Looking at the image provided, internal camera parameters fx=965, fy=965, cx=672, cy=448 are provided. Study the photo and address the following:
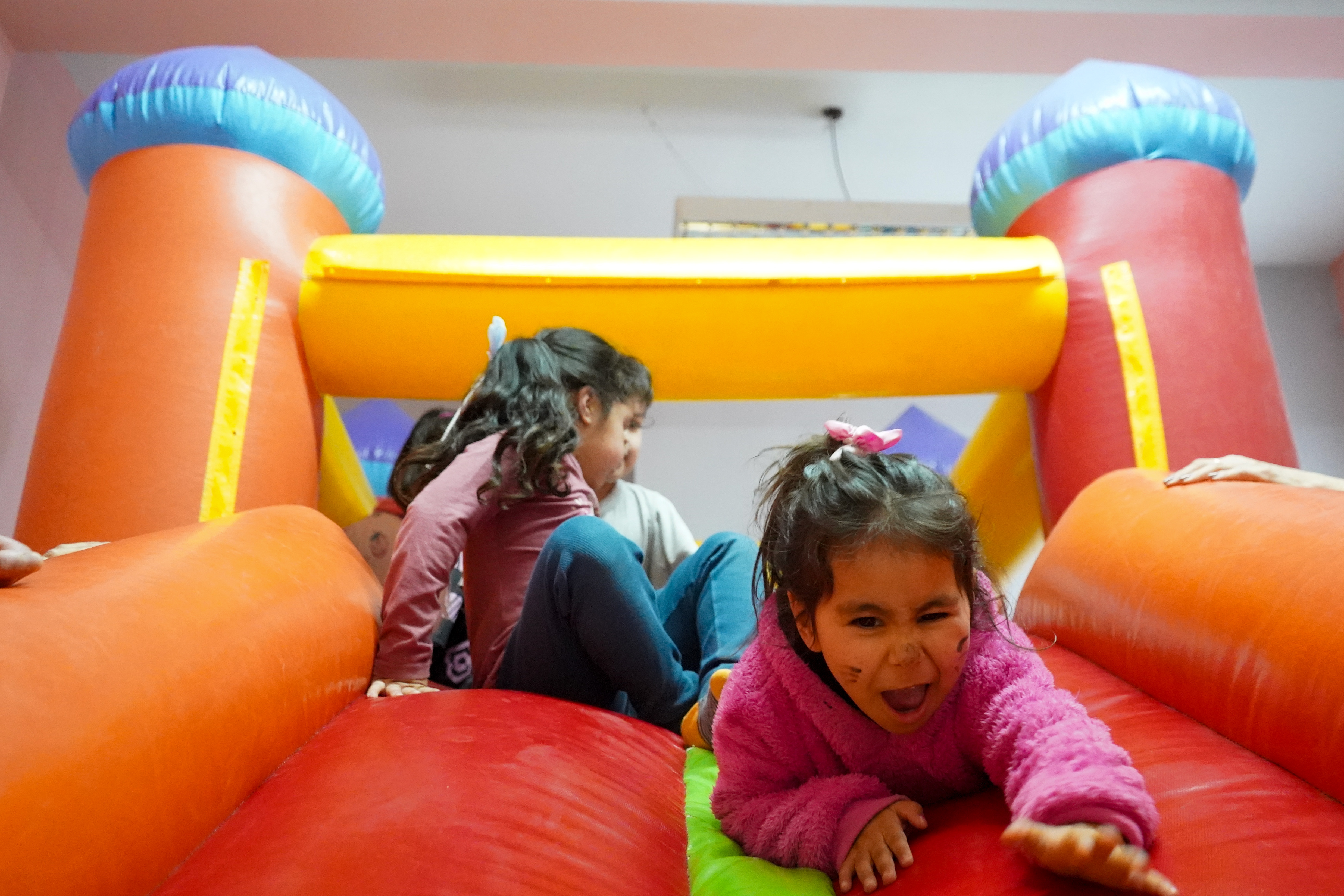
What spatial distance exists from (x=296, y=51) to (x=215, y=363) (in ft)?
4.22

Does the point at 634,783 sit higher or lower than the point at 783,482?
lower

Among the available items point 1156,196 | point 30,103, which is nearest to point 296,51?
point 30,103

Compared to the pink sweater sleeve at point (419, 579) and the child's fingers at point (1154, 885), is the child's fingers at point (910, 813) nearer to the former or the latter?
the child's fingers at point (1154, 885)

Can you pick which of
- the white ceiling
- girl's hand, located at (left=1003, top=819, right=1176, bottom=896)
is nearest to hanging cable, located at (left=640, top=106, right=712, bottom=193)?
the white ceiling

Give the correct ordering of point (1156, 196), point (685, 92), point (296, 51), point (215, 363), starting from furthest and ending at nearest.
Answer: point (685, 92)
point (296, 51)
point (1156, 196)
point (215, 363)

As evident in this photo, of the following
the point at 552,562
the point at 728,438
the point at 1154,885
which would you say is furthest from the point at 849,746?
the point at 728,438

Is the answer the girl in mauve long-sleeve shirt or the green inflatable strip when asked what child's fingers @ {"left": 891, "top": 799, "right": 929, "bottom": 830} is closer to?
the green inflatable strip

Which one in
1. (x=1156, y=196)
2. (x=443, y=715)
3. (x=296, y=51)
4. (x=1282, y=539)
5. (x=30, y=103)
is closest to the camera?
(x=1282, y=539)

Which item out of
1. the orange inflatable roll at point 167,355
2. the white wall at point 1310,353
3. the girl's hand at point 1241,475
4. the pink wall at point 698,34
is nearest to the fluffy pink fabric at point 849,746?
the girl's hand at point 1241,475

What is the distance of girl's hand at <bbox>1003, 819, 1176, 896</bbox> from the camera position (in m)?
0.49

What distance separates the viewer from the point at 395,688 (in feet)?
3.56

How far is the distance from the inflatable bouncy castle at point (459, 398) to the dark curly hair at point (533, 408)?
0.54ft

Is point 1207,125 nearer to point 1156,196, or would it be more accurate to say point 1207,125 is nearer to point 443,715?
point 1156,196

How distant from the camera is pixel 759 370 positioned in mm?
1688
